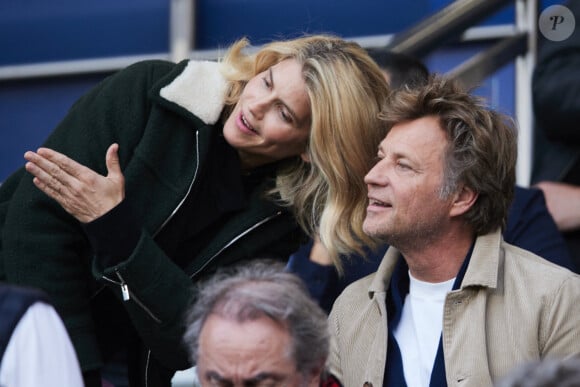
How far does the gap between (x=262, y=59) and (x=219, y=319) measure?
128cm

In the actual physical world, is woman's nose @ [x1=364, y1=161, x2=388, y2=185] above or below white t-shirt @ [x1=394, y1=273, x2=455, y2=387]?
above

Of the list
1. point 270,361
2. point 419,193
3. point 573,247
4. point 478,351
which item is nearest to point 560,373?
→ point 270,361

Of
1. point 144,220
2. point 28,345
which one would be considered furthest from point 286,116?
point 28,345

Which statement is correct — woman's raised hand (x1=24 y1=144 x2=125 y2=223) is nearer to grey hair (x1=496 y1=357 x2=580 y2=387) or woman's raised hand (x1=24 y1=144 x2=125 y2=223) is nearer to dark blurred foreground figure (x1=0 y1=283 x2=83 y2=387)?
dark blurred foreground figure (x1=0 y1=283 x2=83 y2=387)

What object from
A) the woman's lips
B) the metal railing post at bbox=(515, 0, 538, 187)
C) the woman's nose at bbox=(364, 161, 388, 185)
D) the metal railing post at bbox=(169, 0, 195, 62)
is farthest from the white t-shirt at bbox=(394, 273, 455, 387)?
the metal railing post at bbox=(169, 0, 195, 62)

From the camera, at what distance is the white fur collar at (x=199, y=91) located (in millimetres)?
3803

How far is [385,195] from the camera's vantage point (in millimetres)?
3684

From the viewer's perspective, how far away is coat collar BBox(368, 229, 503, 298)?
11.6ft

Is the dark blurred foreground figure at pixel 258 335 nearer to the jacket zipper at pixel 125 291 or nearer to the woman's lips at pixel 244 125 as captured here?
the jacket zipper at pixel 125 291

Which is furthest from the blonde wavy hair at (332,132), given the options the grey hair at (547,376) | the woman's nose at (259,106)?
the grey hair at (547,376)

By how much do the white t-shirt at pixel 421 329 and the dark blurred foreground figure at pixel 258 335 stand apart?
1.96 feet

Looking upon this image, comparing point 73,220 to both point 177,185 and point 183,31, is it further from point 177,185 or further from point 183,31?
point 183,31

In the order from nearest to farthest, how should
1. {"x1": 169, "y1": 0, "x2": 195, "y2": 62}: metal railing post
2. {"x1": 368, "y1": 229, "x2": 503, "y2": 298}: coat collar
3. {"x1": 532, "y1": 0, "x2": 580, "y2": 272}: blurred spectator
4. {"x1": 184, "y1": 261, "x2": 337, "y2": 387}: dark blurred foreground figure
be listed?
{"x1": 184, "y1": 261, "x2": 337, "y2": 387}: dark blurred foreground figure, {"x1": 368, "y1": 229, "x2": 503, "y2": 298}: coat collar, {"x1": 532, "y1": 0, "x2": 580, "y2": 272}: blurred spectator, {"x1": 169, "y1": 0, "x2": 195, "y2": 62}: metal railing post

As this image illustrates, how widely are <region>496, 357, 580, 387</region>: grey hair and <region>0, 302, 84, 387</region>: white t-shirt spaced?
43.9 inches
